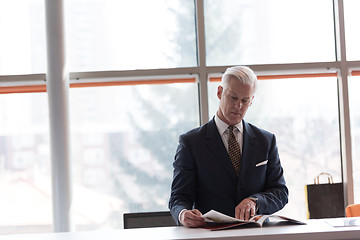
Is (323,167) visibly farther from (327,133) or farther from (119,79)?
(119,79)

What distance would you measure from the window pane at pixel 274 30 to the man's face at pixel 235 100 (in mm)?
2552

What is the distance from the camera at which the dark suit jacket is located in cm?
234

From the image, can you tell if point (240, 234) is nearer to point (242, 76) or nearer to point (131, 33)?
point (242, 76)

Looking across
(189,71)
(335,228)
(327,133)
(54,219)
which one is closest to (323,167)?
(327,133)

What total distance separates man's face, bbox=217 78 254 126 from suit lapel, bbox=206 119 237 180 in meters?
0.11

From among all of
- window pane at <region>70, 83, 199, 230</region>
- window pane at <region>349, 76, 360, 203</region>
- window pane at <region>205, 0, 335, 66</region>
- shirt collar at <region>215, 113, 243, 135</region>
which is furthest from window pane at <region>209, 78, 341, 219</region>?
shirt collar at <region>215, 113, 243, 135</region>

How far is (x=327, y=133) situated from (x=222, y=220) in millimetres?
3280

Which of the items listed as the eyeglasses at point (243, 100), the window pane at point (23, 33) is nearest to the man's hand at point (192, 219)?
the eyeglasses at point (243, 100)

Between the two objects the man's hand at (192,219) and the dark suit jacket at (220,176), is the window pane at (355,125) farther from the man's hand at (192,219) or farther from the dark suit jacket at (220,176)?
the man's hand at (192,219)

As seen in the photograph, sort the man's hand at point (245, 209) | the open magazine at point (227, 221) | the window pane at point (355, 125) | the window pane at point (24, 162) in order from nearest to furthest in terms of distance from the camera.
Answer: the open magazine at point (227, 221), the man's hand at point (245, 209), the window pane at point (24, 162), the window pane at point (355, 125)

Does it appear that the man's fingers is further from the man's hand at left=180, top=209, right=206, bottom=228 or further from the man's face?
the man's face

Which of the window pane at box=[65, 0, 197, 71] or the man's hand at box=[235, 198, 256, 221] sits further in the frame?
the window pane at box=[65, 0, 197, 71]

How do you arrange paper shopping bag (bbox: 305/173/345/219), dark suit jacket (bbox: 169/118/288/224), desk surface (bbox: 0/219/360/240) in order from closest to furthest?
desk surface (bbox: 0/219/360/240) → dark suit jacket (bbox: 169/118/288/224) → paper shopping bag (bbox: 305/173/345/219)

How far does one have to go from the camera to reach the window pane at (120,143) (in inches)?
193
